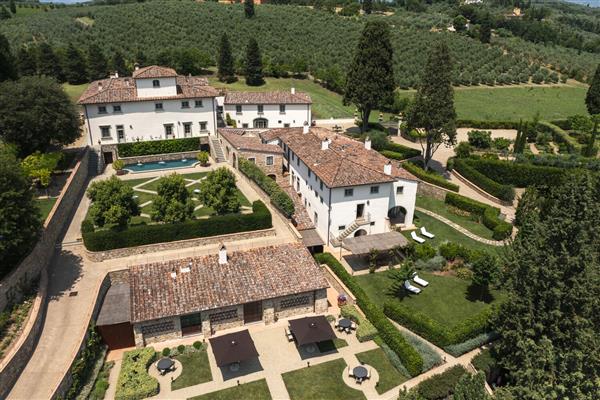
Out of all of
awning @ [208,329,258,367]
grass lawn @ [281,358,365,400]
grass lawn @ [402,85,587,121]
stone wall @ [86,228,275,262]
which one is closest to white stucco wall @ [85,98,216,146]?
stone wall @ [86,228,275,262]

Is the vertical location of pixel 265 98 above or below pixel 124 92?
below

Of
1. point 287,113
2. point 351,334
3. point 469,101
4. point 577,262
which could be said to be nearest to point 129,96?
point 287,113

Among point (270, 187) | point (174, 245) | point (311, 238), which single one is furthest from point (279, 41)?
point (174, 245)

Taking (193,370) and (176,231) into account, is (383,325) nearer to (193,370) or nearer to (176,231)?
(193,370)

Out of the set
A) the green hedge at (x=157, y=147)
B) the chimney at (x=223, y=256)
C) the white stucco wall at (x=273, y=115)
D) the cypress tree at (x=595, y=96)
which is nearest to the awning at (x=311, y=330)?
the chimney at (x=223, y=256)

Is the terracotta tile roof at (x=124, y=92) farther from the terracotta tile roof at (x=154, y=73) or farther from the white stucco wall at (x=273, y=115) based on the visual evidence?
the white stucco wall at (x=273, y=115)

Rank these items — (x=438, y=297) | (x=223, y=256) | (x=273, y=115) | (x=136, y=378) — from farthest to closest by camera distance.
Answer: (x=273, y=115) → (x=438, y=297) → (x=223, y=256) → (x=136, y=378)
